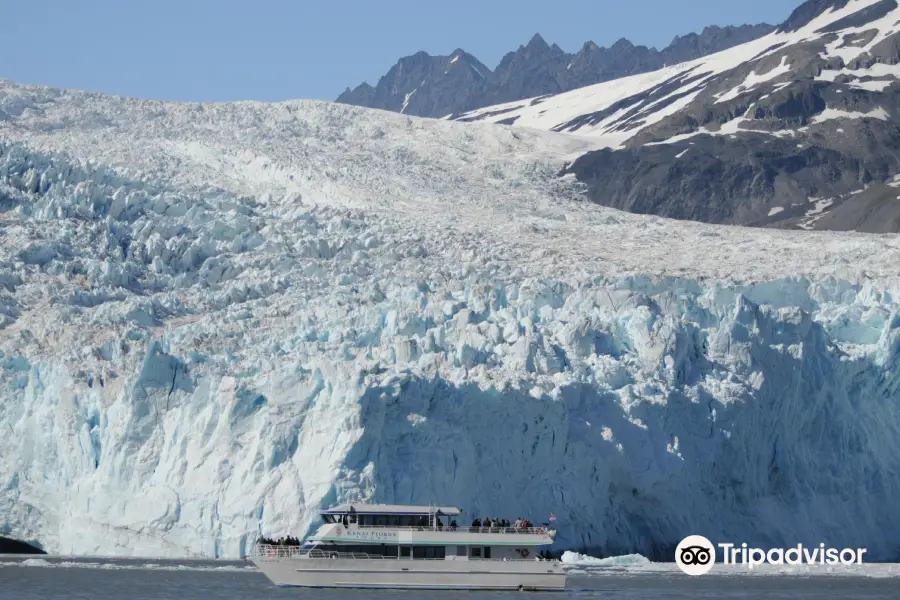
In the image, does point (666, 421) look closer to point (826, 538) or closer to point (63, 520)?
point (826, 538)

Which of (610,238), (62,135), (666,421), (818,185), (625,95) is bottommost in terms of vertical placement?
(666,421)

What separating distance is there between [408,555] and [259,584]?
3079 millimetres

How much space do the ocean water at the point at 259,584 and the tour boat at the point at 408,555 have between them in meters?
0.36

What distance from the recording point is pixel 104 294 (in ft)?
127

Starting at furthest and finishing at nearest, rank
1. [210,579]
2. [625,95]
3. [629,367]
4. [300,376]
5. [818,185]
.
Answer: [625,95] < [818,185] < [629,367] < [300,376] < [210,579]

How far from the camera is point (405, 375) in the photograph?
3244 cm

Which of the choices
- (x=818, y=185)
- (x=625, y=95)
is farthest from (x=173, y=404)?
(x=625, y=95)

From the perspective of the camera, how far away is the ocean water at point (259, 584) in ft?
88.9

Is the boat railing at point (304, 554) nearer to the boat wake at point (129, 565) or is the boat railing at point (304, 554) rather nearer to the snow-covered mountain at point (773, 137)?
the boat wake at point (129, 565)

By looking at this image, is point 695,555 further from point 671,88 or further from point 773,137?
point 671,88

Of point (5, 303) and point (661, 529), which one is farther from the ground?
point (5, 303)

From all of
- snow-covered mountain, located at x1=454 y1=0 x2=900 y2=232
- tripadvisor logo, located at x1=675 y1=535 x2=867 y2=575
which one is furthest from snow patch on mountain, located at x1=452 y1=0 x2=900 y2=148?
tripadvisor logo, located at x1=675 y1=535 x2=867 y2=575

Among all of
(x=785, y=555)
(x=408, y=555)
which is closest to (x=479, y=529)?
(x=408, y=555)

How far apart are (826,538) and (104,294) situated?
63.2 feet
